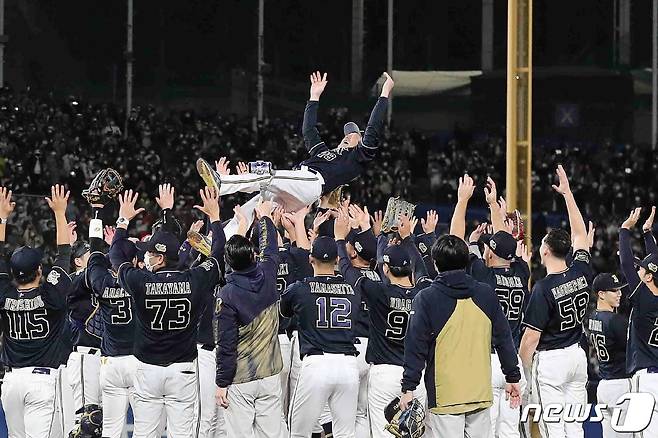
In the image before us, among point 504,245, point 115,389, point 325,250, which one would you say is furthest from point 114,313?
point 504,245

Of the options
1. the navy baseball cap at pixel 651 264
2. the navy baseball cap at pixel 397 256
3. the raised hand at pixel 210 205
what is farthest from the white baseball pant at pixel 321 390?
the navy baseball cap at pixel 651 264

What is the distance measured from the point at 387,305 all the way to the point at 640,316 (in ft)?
7.12

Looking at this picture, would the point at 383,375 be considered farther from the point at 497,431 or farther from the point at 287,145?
the point at 287,145

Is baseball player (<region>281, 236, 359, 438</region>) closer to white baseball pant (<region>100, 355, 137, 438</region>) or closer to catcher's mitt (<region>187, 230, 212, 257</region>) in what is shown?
catcher's mitt (<region>187, 230, 212, 257</region>)

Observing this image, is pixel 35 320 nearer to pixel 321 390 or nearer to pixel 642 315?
pixel 321 390

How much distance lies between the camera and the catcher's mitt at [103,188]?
1248 cm

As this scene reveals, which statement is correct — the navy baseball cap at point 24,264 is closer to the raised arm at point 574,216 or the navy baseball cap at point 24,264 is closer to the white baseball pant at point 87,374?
the white baseball pant at point 87,374

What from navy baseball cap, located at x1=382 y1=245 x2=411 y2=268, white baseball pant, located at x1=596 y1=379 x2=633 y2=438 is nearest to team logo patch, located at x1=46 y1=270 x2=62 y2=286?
navy baseball cap, located at x1=382 y1=245 x2=411 y2=268

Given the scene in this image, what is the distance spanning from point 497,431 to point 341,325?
2.12 m

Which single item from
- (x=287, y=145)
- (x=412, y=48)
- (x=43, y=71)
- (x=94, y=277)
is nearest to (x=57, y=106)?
(x=43, y=71)

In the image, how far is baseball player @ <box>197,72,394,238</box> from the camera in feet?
40.9

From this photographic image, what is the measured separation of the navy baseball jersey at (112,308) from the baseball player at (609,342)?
424 centimetres

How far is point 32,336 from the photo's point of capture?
1195 cm

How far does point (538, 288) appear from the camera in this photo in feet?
38.7
